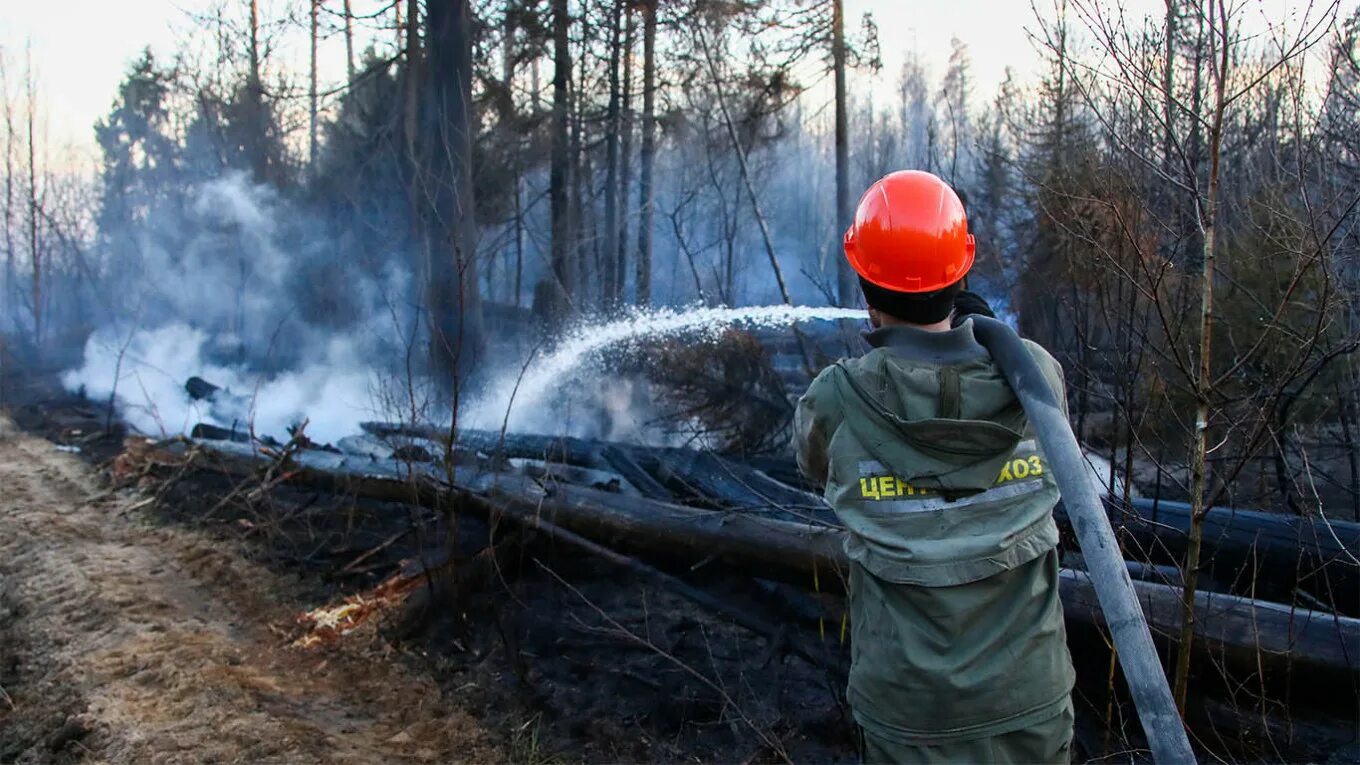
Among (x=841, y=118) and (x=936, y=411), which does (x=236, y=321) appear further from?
(x=936, y=411)

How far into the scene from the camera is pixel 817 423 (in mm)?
1972

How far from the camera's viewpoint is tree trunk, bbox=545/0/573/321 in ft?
53.3

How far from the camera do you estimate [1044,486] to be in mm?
1917

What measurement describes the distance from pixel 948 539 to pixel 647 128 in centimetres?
1811

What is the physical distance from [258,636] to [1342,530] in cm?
609

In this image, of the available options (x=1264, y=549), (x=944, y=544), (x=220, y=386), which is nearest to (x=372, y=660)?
(x=944, y=544)

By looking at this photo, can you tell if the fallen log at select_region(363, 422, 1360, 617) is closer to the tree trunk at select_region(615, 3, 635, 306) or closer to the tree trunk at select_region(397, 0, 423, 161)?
the tree trunk at select_region(397, 0, 423, 161)

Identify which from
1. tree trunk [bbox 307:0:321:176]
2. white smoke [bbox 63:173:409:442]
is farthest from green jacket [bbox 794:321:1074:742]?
tree trunk [bbox 307:0:321:176]

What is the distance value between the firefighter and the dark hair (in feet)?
0.04

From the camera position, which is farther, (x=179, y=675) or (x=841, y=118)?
(x=841, y=118)

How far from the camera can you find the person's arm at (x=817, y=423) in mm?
1953

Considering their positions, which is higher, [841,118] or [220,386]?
[841,118]

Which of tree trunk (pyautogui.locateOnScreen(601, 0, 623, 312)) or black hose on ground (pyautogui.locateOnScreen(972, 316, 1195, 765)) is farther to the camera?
tree trunk (pyautogui.locateOnScreen(601, 0, 623, 312))

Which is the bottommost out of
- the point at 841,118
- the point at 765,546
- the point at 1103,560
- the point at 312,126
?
the point at 765,546
